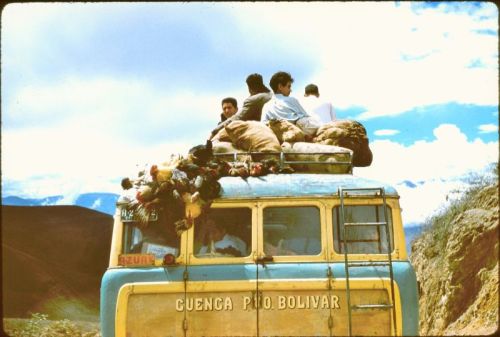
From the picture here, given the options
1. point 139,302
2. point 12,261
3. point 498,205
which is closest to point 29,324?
point 12,261

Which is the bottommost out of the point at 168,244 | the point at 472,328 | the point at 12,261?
the point at 472,328

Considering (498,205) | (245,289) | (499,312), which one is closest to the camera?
(245,289)

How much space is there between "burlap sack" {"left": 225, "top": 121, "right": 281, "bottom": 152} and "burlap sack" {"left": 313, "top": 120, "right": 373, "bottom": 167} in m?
0.73

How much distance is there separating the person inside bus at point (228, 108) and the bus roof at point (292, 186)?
9.03ft

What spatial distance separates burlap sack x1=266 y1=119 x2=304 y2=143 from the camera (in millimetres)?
6395

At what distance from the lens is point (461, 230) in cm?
1336

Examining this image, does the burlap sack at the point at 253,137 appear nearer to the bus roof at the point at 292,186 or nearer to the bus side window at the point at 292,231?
the bus roof at the point at 292,186

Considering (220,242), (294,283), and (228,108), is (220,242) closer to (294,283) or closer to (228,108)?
(294,283)

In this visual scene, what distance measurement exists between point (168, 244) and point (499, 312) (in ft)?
27.5

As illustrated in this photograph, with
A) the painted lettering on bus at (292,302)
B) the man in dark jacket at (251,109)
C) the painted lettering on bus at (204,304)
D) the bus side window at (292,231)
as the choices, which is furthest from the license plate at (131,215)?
the man in dark jacket at (251,109)

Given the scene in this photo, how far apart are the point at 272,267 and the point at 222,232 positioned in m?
0.65

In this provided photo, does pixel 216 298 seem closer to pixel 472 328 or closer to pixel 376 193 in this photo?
pixel 376 193

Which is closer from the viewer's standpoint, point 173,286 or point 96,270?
point 173,286

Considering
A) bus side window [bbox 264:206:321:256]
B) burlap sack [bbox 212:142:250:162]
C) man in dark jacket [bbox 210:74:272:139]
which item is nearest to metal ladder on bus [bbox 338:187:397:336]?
bus side window [bbox 264:206:321:256]
